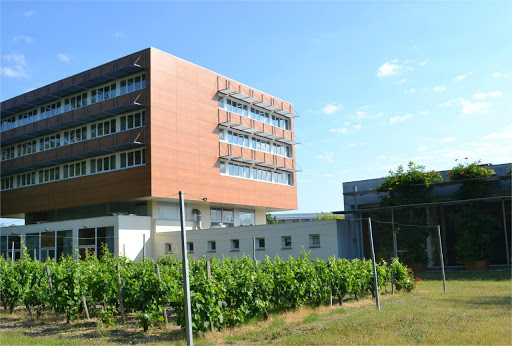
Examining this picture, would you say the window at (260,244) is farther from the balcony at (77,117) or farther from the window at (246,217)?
the balcony at (77,117)

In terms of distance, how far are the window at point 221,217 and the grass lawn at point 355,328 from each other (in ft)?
91.8

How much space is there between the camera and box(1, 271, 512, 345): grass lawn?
10938mm

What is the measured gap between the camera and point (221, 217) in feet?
150

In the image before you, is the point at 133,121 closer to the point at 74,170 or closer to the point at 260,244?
the point at 74,170

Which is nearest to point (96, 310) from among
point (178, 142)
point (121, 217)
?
point (121, 217)

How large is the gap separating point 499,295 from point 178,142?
27309 millimetres

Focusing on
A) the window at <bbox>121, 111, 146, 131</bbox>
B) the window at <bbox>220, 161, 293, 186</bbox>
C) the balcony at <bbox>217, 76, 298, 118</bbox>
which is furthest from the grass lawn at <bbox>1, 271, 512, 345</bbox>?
the balcony at <bbox>217, 76, 298, 118</bbox>

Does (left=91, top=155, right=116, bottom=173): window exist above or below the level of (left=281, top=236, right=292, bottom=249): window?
above

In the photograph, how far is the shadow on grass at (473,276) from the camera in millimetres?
25031

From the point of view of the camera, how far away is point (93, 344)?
37.6 feet

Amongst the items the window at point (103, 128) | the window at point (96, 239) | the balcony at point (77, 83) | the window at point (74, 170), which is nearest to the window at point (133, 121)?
the window at point (103, 128)

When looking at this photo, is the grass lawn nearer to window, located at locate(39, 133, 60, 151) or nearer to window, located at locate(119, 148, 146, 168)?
window, located at locate(119, 148, 146, 168)

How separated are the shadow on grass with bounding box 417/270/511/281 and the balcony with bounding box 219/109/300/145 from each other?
21.8m

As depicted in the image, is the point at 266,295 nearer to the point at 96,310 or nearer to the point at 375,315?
the point at 375,315
